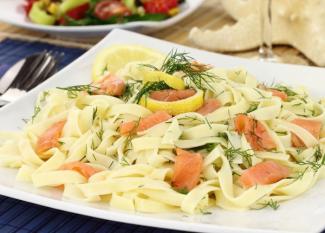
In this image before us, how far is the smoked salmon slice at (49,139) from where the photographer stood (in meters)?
Answer: 2.98

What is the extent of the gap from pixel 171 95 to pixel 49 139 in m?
0.52

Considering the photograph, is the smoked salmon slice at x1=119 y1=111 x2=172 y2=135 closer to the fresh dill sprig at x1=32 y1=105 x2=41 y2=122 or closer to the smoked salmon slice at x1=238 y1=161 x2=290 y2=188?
the smoked salmon slice at x1=238 y1=161 x2=290 y2=188

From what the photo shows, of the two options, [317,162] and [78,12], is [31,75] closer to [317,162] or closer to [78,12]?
[78,12]

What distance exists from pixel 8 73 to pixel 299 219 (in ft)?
6.52

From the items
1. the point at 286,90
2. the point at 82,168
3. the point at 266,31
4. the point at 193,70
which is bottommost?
the point at 266,31

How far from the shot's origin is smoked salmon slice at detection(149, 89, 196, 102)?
2932mm

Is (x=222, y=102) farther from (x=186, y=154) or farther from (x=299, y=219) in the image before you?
(x=299, y=219)

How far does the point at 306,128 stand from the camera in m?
2.97

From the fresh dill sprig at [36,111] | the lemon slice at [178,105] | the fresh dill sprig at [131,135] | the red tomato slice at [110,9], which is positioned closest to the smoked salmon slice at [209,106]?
the lemon slice at [178,105]

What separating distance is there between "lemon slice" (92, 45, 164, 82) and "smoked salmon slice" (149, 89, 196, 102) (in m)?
0.76

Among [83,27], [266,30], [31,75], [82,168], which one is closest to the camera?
[82,168]

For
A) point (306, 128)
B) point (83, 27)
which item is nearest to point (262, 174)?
point (306, 128)

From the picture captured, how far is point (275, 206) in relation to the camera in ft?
8.31

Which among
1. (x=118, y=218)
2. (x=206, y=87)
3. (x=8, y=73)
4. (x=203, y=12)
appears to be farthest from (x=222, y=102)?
(x=203, y=12)
